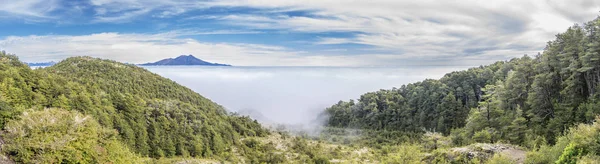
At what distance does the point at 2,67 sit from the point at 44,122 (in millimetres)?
23474

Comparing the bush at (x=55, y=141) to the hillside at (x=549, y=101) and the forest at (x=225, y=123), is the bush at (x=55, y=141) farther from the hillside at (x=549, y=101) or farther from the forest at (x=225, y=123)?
the hillside at (x=549, y=101)

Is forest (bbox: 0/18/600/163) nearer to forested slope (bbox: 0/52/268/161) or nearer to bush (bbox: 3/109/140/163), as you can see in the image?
bush (bbox: 3/109/140/163)

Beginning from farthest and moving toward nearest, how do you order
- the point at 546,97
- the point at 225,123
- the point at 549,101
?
the point at 225,123 → the point at 546,97 → the point at 549,101

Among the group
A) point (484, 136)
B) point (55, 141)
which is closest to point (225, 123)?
point (484, 136)

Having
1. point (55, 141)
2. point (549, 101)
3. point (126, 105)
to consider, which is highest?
point (55, 141)

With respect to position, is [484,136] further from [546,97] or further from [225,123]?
[225,123]

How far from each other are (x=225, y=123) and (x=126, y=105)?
1167 inches

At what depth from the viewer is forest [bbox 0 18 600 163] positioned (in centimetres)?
1917

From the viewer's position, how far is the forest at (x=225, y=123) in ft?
62.9

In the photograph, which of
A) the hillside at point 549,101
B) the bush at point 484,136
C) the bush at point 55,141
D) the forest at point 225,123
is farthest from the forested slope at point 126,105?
the hillside at point 549,101

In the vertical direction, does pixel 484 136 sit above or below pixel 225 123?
above

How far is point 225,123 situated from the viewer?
268ft

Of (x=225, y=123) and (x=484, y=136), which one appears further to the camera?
(x=225, y=123)

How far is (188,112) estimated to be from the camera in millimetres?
70375
